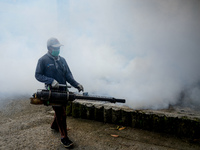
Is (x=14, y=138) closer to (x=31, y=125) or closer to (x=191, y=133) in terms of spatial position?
(x=31, y=125)

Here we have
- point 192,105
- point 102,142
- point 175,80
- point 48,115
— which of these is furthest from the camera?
point 175,80

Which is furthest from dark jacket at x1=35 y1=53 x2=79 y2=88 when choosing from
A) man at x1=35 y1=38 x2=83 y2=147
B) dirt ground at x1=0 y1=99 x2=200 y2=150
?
dirt ground at x1=0 y1=99 x2=200 y2=150

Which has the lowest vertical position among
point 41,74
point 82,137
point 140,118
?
point 82,137

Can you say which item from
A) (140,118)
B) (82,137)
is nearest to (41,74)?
(82,137)

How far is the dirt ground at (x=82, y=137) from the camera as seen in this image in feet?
9.70

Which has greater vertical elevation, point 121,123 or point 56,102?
point 56,102

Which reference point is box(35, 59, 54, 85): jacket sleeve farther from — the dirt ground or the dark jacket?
the dirt ground

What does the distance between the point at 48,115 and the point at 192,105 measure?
150 inches

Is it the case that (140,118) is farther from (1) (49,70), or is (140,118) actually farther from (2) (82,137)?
(1) (49,70)

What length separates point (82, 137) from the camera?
3.34 metres

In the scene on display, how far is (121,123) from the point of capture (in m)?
3.85

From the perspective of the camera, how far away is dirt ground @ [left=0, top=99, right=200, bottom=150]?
296 cm

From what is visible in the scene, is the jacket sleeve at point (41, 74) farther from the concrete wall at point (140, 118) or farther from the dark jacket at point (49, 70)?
the concrete wall at point (140, 118)

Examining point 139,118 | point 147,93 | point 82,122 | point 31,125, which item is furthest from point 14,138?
point 147,93
